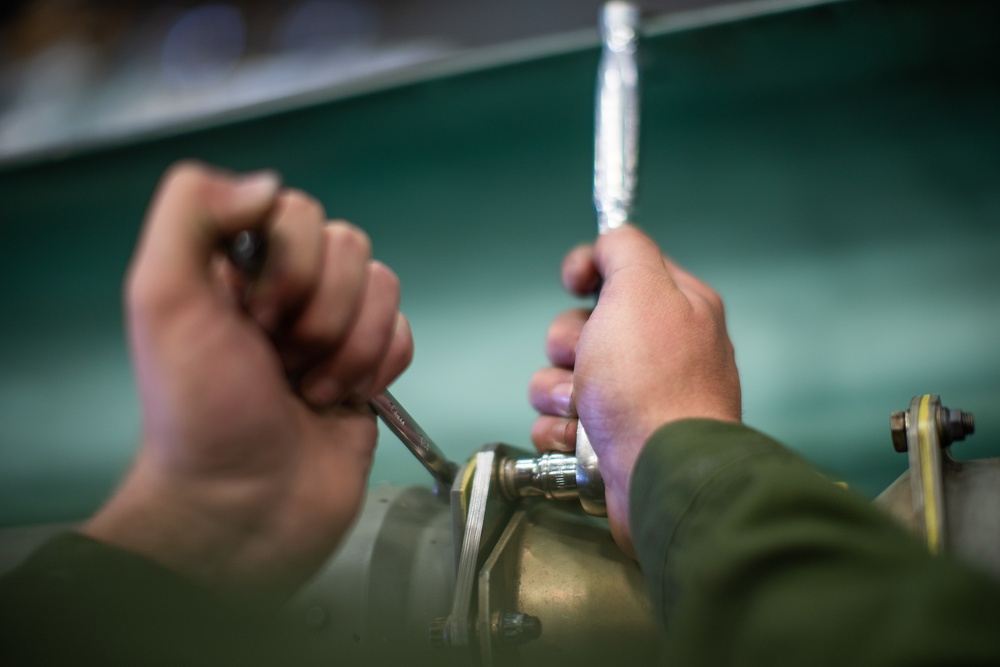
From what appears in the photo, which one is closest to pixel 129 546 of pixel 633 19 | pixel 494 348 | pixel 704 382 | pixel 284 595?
pixel 284 595

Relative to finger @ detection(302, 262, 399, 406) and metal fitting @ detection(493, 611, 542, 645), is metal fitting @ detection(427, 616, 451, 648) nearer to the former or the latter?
metal fitting @ detection(493, 611, 542, 645)

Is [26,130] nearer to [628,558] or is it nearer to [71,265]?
[71,265]

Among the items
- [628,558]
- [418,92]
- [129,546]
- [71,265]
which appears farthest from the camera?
[71,265]

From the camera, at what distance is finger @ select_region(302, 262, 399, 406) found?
0.39 metres

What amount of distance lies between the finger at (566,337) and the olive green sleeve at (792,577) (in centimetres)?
28

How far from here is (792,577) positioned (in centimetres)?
25


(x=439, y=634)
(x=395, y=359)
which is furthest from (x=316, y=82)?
(x=439, y=634)

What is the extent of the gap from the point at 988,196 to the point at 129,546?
79 cm

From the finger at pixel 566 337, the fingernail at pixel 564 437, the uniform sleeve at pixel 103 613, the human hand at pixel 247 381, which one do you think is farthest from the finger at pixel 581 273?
the uniform sleeve at pixel 103 613

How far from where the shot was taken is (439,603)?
488 millimetres

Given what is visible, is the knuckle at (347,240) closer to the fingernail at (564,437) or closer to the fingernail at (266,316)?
the fingernail at (266,316)

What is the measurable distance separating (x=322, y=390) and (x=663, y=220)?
1.77 ft

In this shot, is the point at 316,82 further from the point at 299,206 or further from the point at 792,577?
the point at 792,577

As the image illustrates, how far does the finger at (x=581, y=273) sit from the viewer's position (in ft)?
2.09
